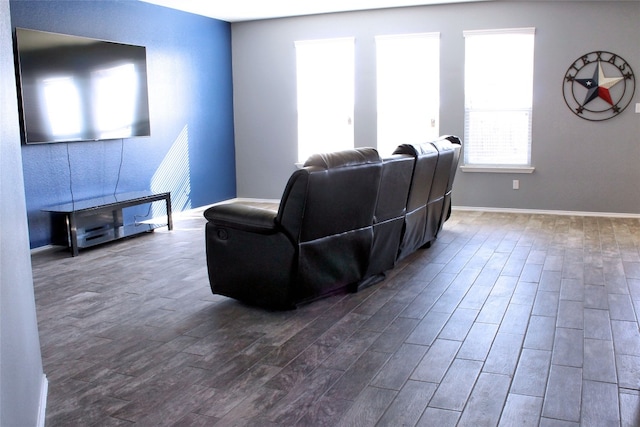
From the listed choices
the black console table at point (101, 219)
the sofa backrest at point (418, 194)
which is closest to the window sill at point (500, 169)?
the sofa backrest at point (418, 194)

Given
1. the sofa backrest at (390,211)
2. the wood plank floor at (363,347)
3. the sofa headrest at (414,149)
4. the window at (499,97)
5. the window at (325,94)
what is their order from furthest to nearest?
the window at (325,94) → the window at (499,97) → the sofa headrest at (414,149) → the sofa backrest at (390,211) → the wood plank floor at (363,347)

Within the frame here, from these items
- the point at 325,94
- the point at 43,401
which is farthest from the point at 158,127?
the point at 43,401

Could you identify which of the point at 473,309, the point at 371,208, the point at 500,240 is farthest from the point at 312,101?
the point at 473,309

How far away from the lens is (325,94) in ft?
27.5

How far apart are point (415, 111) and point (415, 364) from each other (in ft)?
17.6

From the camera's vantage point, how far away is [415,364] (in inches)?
119

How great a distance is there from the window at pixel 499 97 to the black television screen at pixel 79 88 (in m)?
3.90

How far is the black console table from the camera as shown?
555cm

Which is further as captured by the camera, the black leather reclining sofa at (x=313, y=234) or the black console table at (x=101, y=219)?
the black console table at (x=101, y=219)

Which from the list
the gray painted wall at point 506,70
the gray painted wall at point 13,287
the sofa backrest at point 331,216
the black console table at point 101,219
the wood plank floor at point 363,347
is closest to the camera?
the gray painted wall at point 13,287

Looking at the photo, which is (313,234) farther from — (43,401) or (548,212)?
(548,212)

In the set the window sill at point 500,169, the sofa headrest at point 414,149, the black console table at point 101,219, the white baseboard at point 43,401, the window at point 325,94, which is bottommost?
the white baseboard at point 43,401

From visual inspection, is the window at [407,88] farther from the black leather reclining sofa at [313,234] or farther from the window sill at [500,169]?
the black leather reclining sofa at [313,234]

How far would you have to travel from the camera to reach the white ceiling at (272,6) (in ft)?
23.6
